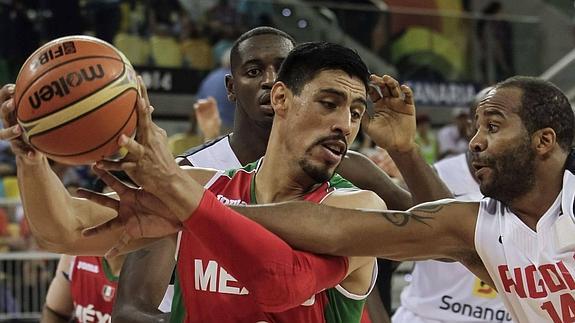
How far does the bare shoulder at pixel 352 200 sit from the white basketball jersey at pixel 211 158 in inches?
50.7

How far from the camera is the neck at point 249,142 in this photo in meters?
4.98

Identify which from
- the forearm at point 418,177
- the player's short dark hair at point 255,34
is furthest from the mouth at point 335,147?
the player's short dark hair at point 255,34

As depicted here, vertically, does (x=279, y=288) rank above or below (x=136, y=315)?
above

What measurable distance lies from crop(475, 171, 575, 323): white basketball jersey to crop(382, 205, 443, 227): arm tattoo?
197 mm

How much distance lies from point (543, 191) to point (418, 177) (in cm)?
91

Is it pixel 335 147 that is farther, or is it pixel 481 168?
pixel 481 168

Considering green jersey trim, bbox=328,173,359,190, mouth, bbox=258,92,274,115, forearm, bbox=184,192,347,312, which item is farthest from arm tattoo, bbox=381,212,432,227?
mouth, bbox=258,92,274,115

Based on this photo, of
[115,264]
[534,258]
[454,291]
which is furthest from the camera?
[454,291]

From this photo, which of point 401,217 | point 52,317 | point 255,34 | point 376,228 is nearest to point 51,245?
point 376,228

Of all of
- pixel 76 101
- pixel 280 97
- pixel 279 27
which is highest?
pixel 76 101

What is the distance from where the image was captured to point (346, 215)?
354cm

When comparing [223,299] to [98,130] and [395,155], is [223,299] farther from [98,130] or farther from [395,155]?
[395,155]

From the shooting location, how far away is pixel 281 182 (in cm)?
380

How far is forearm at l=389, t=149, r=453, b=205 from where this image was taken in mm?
4637
